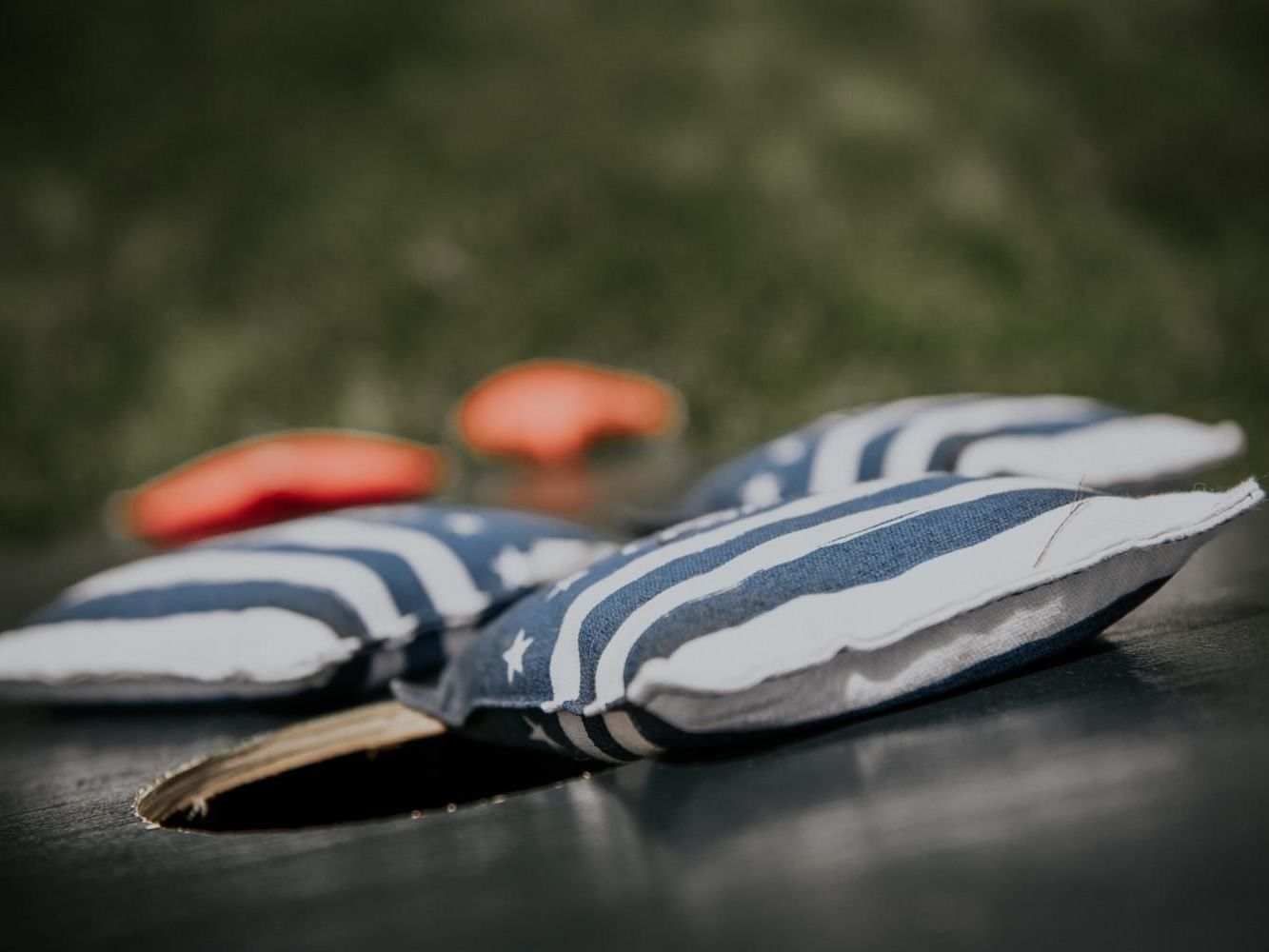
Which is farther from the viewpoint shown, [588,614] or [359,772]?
[359,772]

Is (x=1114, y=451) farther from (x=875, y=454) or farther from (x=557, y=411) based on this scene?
(x=557, y=411)

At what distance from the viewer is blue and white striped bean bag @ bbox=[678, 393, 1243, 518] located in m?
1.30

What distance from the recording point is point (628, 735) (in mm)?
711

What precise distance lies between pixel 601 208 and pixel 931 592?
284cm

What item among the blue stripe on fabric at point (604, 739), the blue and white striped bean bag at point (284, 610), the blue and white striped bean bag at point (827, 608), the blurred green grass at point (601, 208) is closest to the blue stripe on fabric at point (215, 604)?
the blue and white striped bean bag at point (284, 610)

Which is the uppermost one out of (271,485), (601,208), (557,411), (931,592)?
(601,208)

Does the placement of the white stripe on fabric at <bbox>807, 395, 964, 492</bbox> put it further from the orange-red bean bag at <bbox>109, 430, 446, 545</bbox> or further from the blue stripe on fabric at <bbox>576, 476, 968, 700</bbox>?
the orange-red bean bag at <bbox>109, 430, 446, 545</bbox>

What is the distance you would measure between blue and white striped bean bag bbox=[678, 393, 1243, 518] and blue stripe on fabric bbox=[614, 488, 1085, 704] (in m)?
0.48

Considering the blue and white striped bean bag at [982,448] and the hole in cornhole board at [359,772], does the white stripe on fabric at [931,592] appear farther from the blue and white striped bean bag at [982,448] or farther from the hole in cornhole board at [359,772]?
the blue and white striped bean bag at [982,448]

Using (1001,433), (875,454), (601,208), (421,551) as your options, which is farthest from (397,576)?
(601,208)

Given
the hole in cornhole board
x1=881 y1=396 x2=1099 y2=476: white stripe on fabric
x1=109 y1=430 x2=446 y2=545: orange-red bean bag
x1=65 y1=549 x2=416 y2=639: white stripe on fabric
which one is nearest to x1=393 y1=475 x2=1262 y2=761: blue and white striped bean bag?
the hole in cornhole board

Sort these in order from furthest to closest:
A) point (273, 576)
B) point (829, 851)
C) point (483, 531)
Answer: point (483, 531) < point (273, 576) < point (829, 851)

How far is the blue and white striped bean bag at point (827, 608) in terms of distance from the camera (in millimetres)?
666

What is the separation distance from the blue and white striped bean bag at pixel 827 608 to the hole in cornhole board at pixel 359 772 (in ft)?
0.61
